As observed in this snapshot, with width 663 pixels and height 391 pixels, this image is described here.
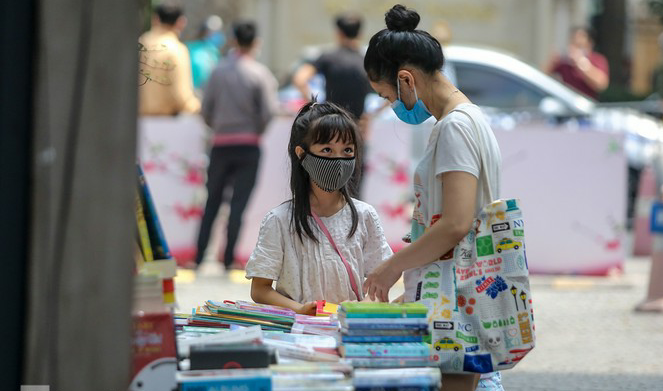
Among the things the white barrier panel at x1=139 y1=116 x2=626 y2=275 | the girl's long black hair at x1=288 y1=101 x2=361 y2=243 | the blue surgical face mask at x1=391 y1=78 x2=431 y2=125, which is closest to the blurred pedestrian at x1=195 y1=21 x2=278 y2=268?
the white barrier panel at x1=139 y1=116 x2=626 y2=275

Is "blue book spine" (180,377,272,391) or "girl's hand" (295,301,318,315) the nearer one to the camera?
"blue book spine" (180,377,272,391)

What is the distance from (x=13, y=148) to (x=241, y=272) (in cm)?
761

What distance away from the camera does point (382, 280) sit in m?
4.16

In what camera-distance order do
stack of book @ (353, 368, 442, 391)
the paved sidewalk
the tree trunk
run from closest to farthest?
the tree trunk
stack of book @ (353, 368, 442, 391)
the paved sidewalk

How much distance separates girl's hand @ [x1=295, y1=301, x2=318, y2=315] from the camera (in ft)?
14.7

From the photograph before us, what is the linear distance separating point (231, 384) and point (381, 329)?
537 millimetres

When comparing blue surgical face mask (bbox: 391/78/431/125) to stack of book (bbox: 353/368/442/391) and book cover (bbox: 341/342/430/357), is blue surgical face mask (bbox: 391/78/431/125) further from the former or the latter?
stack of book (bbox: 353/368/442/391)

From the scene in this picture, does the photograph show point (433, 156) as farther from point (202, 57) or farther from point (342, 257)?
point (202, 57)

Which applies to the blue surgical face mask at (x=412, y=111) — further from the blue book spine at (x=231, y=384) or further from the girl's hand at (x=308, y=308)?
the blue book spine at (x=231, y=384)

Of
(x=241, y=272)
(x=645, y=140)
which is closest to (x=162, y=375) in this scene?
(x=241, y=272)

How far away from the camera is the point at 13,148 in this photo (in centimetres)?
347

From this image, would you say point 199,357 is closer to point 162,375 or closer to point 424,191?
point 162,375

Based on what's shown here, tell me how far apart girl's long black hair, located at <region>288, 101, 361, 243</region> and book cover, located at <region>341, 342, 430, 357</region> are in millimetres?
921

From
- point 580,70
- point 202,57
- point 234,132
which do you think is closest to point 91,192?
point 234,132
